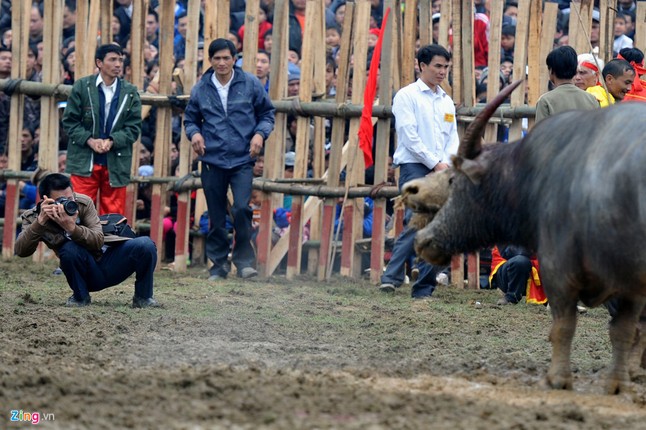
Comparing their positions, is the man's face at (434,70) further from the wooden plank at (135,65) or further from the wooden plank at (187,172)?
Answer: the wooden plank at (135,65)

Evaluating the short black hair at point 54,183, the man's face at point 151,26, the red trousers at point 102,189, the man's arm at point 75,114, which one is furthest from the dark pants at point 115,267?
the man's face at point 151,26

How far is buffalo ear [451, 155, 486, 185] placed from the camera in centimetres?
660

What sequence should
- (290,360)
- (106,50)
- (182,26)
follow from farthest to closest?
1. (182,26)
2. (106,50)
3. (290,360)

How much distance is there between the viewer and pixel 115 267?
9109 millimetres

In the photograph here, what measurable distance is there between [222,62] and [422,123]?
207cm

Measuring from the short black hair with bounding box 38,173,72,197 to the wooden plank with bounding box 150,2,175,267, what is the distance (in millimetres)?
3220

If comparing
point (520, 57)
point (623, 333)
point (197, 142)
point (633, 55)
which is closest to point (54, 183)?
point (197, 142)

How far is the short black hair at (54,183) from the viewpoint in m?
8.72

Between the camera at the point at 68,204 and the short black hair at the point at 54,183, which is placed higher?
the short black hair at the point at 54,183

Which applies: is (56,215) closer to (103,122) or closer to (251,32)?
(103,122)

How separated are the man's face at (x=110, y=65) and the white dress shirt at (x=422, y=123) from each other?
279 centimetres

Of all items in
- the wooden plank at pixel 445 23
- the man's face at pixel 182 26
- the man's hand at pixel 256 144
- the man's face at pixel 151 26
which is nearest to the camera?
the man's hand at pixel 256 144

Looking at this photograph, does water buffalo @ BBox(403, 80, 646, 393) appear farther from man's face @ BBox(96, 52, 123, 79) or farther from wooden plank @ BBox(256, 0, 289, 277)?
man's face @ BBox(96, 52, 123, 79)

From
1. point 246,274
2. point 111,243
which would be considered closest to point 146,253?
point 111,243
